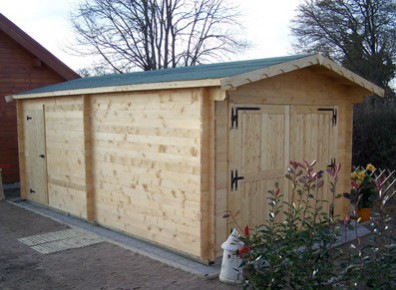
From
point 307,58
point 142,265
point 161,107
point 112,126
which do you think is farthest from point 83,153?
point 307,58

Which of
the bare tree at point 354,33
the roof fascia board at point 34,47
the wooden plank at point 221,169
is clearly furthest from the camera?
the bare tree at point 354,33

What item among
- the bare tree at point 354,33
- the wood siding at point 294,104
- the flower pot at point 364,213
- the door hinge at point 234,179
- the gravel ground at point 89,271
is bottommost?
the gravel ground at point 89,271

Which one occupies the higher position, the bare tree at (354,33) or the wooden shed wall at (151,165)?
the bare tree at (354,33)

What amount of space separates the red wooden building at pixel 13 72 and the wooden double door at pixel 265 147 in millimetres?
8271

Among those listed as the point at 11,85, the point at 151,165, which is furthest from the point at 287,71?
the point at 11,85

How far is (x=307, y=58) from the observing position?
19.5 ft

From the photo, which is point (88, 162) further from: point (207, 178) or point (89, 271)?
point (207, 178)

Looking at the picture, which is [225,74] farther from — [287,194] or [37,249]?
[37,249]

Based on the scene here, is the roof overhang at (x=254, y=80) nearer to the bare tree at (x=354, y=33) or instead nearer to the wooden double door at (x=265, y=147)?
the wooden double door at (x=265, y=147)

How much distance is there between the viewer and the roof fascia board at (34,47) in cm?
1179

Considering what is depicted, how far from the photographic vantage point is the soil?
16.5 feet

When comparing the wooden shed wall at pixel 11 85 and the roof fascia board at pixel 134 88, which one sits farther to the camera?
the wooden shed wall at pixel 11 85

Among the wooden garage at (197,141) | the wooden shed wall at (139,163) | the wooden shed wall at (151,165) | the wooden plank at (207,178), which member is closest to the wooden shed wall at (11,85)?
the wooden shed wall at (139,163)

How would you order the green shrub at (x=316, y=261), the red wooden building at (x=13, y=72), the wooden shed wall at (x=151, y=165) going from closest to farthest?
the green shrub at (x=316, y=261) < the wooden shed wall at (x=151, y=165) < the red wooden building at (x=13, y=72)
